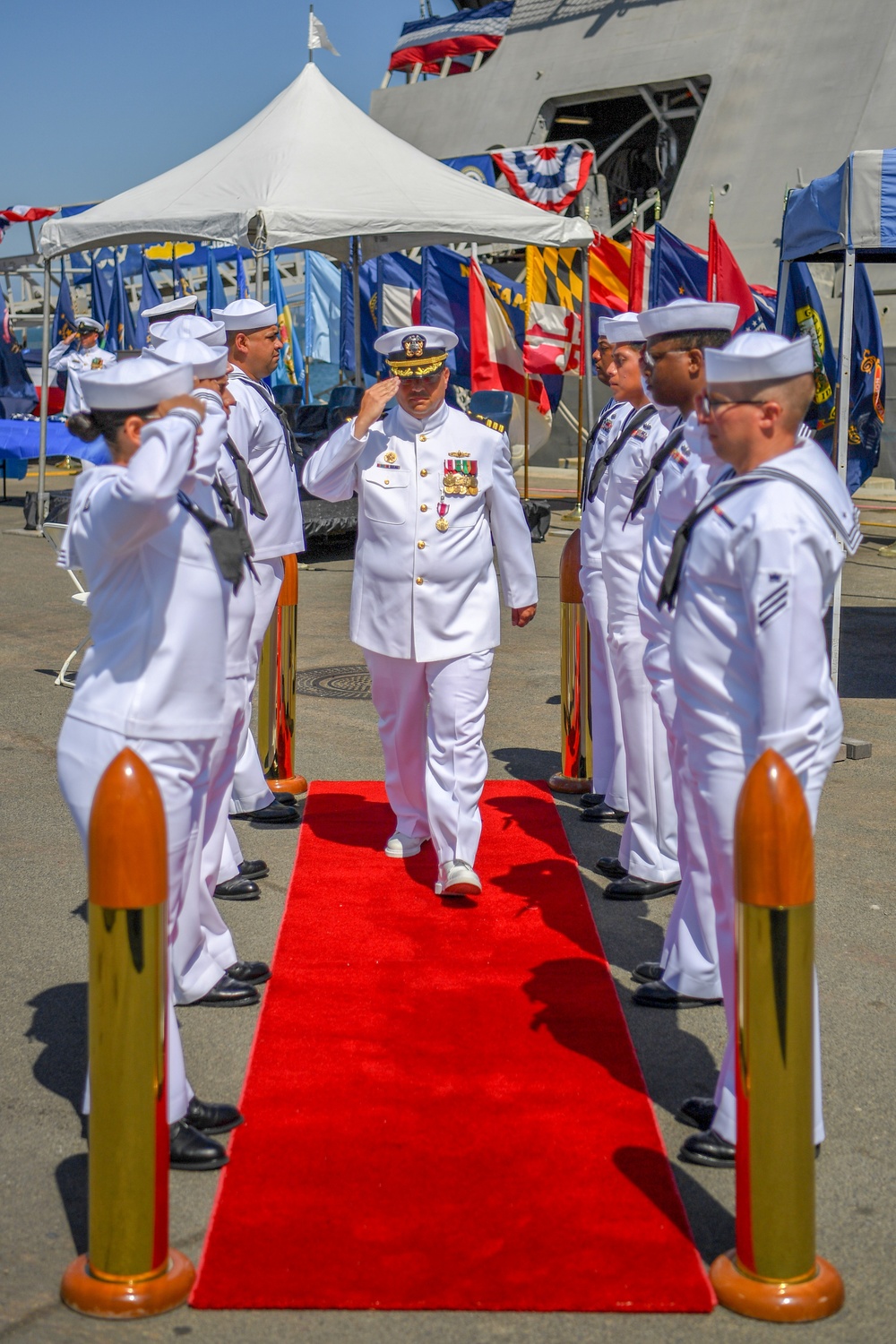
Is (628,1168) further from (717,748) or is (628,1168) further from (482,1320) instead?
(717,748)

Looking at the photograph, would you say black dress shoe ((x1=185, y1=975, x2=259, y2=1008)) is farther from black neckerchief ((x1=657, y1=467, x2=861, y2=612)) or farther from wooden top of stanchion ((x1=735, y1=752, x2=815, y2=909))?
wooden top of stanchion ((x1=735, y1=752, x2=815, y2=909))

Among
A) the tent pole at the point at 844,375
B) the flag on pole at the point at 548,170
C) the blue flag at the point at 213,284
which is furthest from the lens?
the blue flag at the point at 213,284

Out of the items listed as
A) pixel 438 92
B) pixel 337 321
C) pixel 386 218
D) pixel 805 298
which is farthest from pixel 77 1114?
pixel 438 92

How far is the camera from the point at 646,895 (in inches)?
224

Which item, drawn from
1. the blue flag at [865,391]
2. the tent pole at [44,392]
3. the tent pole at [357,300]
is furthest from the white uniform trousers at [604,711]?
the tent pole at [44,392]

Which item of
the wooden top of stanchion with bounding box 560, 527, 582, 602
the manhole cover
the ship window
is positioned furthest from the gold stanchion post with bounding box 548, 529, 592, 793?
the ship window

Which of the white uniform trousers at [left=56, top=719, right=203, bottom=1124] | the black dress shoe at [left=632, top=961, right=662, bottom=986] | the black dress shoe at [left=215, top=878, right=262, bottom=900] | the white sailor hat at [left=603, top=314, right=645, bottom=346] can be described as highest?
the white sailor hat at [left=603, top=314, right=645, bottom=346]

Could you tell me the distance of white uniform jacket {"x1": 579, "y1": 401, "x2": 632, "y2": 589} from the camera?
632cm

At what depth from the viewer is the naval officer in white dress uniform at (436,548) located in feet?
18.4

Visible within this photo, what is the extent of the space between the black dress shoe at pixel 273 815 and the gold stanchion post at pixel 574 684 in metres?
1.38

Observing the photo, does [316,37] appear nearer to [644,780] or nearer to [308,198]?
[308,198]

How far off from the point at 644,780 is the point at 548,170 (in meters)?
16.4

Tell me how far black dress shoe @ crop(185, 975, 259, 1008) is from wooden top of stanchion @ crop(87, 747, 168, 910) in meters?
1.76

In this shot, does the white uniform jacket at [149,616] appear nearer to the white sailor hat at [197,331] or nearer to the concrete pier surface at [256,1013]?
the concrete pier surface at [256,1013]
